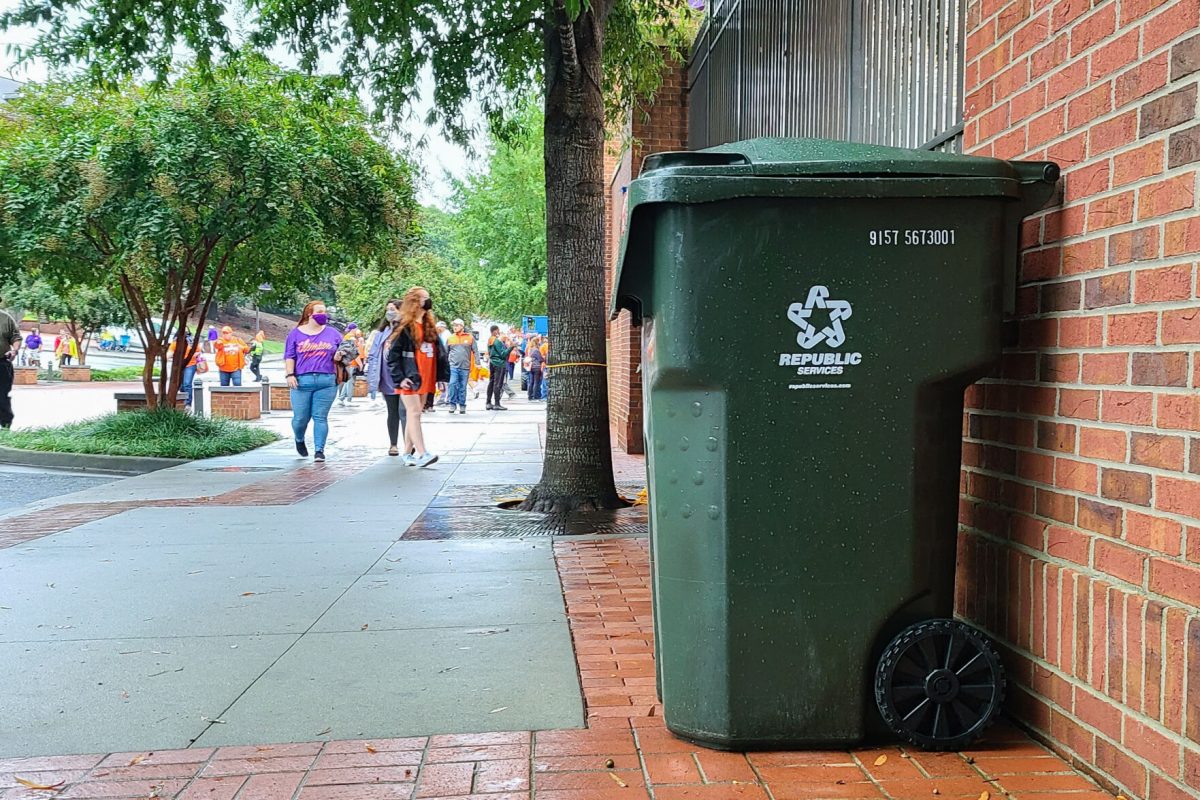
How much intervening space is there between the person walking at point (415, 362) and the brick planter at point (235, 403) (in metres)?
7.67

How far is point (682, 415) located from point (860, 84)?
3523 mm

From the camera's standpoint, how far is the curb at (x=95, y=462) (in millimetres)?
11570

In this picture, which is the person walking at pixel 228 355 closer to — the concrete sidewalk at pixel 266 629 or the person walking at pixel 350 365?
the person walking at pixel 350 365

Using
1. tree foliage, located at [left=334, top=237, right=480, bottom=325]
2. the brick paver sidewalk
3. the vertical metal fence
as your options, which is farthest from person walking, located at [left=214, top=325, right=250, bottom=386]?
the brick paver sidewalk

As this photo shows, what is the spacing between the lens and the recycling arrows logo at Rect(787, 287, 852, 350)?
2.91m

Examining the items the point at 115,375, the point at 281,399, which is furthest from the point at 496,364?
the point at 115,375

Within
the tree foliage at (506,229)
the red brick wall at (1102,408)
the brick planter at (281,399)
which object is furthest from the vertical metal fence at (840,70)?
the tree foliage at (506,229)

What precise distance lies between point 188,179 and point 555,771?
10422mm

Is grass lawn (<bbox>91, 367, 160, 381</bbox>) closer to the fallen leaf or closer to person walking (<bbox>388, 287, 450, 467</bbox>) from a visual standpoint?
person walking (<bbox>388, 287, 450, 467</bbox>)

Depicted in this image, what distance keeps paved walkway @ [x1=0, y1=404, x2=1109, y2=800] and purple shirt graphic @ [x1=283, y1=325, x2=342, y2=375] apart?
4310 mm

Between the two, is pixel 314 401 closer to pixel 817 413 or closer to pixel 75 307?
pixel 817 413

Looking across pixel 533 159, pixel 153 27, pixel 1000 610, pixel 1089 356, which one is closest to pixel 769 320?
pixel 1089 356

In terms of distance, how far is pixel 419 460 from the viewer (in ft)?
36.2

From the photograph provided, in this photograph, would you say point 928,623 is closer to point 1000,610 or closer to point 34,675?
point 1000,610
